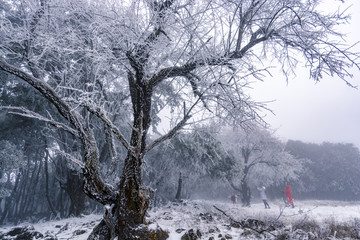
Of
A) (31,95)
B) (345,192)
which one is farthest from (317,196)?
(31,95)

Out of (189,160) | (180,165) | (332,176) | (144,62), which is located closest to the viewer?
(144,62)

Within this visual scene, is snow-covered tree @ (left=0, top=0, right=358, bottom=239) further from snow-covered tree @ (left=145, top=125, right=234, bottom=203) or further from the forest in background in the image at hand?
snow-covered tree @ (left=145, top=125, right=234, bottom=203)

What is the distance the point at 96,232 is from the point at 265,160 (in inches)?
769

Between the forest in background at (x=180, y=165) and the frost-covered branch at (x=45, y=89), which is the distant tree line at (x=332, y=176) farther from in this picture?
the frost-covered branch at (x=45, y=89)

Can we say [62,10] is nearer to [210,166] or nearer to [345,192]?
[210,166]

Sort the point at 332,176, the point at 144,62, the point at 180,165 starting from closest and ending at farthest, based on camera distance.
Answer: the point at 144,62 → the point at 180,165 → the point at 332,176

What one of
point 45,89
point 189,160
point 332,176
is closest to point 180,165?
point 189,160

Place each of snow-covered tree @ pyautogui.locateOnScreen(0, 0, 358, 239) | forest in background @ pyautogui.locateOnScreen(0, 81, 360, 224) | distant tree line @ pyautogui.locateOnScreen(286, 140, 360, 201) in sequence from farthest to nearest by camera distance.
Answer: distant tree line @ pyautogui.locateOnScreen(286, 140, 360, 201)
forest in background @ pyautogui.locateOnScreen(0, 81, 360, 224)
snow-covered tree @ pyautogui.locateOnScreen(0, 0, 358, 239)

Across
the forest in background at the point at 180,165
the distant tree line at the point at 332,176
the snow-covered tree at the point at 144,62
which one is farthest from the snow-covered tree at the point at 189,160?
the distant tree line at the point at 332,176

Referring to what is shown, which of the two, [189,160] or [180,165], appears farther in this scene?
[180,165]

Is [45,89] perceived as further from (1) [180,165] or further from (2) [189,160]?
(1) [180,165]

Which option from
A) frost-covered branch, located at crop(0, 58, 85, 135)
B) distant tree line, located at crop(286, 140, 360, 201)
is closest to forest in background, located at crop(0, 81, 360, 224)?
distant tree line, located at crop(286, 140, 360, 201)

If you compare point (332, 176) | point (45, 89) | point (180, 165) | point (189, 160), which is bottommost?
point (332, 176)

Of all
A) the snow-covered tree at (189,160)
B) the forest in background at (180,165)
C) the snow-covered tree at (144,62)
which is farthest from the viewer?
the snow-covered tree at (189,160)
